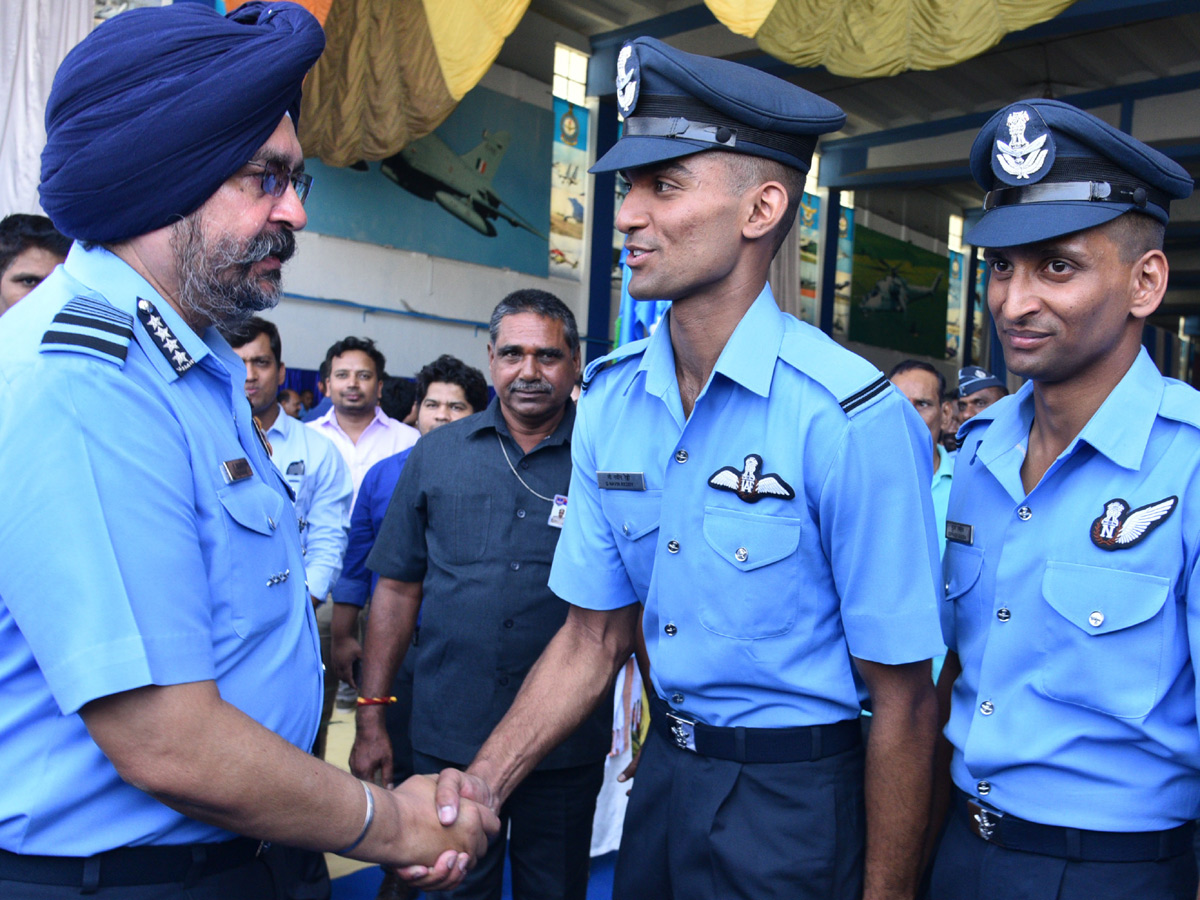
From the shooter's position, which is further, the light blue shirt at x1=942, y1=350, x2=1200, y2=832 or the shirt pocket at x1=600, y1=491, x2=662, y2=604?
the shirt pocket at x1=600, y1=491, x2=662, y2=604

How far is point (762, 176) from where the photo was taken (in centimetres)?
155

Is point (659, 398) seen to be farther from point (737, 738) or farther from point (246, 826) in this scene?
point (246, 826)

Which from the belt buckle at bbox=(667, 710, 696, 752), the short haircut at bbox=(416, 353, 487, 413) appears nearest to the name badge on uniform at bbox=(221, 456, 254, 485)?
the belt buckle at bbox=(667, 710, 696, 752)

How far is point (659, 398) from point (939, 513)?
1767 millimetres

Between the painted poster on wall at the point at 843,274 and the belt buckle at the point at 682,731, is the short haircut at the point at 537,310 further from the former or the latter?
the painted poster on wall at the point at 843,274

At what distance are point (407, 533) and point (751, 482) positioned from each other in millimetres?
1455

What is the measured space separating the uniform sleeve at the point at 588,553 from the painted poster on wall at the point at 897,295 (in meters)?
15.0

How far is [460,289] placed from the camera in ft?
35.7

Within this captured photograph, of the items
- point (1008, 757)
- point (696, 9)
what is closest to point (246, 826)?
point (1008, 757)

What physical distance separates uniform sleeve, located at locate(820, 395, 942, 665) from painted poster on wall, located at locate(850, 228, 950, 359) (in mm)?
15188

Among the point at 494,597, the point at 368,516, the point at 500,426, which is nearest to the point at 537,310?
the point at 500,426

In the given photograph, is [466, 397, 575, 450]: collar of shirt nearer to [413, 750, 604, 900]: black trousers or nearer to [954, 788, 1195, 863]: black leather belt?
[413, 750, 604, 900]: black trousers

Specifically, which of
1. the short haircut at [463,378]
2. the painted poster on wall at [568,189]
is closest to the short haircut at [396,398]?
the short haircut at [463,378]

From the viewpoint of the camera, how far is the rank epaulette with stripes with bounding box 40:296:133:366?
42.4 inches
